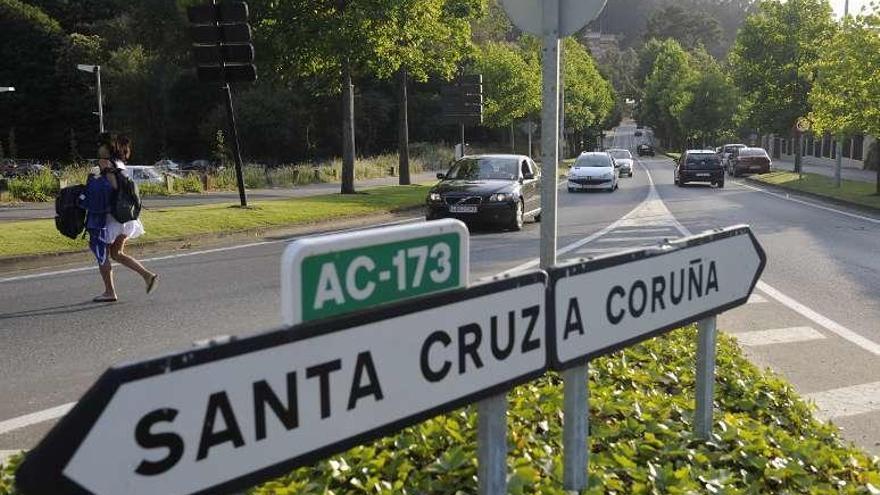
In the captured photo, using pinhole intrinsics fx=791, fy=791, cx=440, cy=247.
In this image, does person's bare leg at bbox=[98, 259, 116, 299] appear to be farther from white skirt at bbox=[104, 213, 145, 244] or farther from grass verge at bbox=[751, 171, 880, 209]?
grass verge at bbox=[751, 171, 880, 209]

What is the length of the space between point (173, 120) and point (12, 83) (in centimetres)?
1455

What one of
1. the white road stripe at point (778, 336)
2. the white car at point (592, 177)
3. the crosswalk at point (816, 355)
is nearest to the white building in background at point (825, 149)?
the white car at point (592, 177)

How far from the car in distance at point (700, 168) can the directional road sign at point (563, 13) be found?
2784 cm

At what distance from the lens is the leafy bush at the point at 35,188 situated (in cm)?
2273

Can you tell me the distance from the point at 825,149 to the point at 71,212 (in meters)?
60.0

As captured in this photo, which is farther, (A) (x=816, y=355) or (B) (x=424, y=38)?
(B) (x=424, y=38)

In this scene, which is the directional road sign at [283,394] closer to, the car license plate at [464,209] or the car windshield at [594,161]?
the car license plate at [464,209]

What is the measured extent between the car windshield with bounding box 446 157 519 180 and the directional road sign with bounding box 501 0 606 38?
460 inches

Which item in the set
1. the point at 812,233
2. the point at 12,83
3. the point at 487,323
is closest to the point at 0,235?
the point at 487,323

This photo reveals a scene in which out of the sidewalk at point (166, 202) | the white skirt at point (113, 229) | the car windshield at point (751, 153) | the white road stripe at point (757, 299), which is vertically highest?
the white skirt at point (113, 229)

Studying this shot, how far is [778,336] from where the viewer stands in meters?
7.01

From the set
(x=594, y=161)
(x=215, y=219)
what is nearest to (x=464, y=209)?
(x=215, y=219)

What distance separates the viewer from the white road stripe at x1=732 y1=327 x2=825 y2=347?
6.82 m

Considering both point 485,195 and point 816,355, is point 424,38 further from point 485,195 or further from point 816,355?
point 816,355
